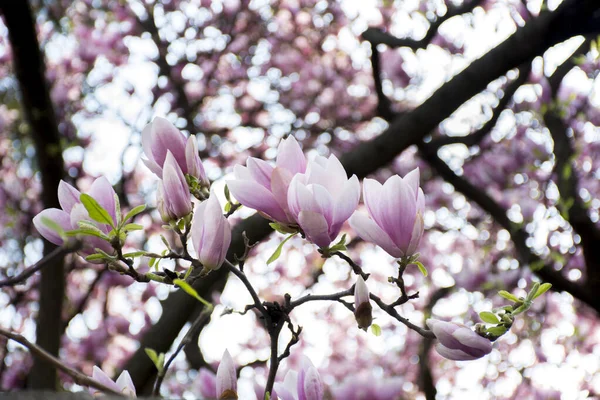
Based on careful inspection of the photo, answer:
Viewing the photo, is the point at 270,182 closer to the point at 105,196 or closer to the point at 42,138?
the point at 105,196

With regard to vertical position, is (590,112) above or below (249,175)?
below

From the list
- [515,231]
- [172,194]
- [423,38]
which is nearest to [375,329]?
[172,194]

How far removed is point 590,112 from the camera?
461 cm

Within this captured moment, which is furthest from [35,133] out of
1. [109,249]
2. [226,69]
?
[226,69]

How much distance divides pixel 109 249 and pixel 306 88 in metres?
5.15

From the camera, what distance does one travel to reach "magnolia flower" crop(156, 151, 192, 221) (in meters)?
0.89

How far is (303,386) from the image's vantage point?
0.88 metres

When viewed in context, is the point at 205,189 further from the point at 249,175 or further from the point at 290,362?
the point at 290,362

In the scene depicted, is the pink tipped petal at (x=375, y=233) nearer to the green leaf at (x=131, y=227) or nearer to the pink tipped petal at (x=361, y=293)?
the pink tipped petal at (x=361, y=293)

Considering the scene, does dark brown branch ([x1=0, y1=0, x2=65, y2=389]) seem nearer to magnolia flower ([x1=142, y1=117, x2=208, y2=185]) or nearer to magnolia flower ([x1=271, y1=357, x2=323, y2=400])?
magnolia flower ([x1=142, y1=117, x2=208, y2=185])

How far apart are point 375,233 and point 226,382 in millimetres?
307

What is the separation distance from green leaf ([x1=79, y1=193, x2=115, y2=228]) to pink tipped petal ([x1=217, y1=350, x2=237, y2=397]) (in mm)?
259

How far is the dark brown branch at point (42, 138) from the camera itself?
257cm

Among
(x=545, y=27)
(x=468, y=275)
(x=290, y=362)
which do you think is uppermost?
(x=545, y=27)
